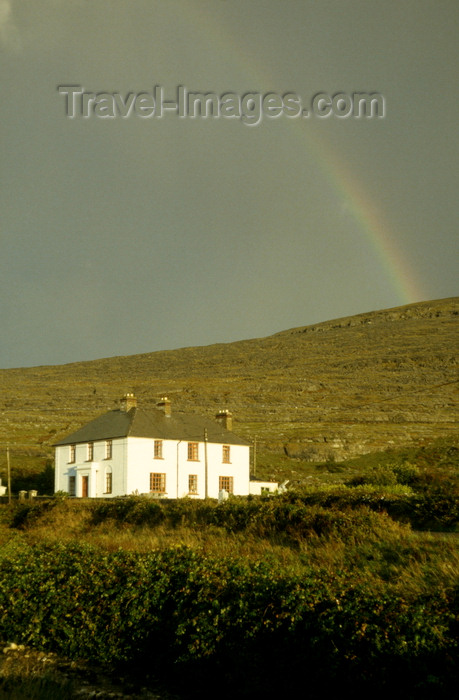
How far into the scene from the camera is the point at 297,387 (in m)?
94.3

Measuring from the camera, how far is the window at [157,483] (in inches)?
1711

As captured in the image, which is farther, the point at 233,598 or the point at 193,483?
the point at 193,483

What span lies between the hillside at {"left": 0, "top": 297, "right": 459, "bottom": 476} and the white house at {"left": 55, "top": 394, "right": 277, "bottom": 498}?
1195 centimetres

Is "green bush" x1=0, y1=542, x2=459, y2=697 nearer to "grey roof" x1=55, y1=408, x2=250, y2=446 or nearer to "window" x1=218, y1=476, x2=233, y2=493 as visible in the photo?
"grey roof" x1=55, y1=408, x2=250, y2=446

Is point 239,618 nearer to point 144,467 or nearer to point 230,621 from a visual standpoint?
point 230,621

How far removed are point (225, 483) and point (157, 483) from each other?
5.55 meters

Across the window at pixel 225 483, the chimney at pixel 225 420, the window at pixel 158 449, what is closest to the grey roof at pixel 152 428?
the window at pixel 158 449

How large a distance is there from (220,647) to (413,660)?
101 inches

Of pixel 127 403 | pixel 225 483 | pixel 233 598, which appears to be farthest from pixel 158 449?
pixel 233 598

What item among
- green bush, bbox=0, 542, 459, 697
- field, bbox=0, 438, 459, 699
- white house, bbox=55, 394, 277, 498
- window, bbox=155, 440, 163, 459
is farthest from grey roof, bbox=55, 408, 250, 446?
green bush, bbox=0, 542, 459, 697

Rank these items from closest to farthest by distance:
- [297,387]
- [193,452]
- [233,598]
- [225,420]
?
[233,598] → [193,452] → [225,420] → [297,387]

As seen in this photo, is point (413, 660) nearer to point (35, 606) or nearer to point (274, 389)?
point (35, 606)

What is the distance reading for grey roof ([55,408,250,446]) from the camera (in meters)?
44.0

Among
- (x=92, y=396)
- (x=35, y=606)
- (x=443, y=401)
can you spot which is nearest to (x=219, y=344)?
(x=92, y=396)
